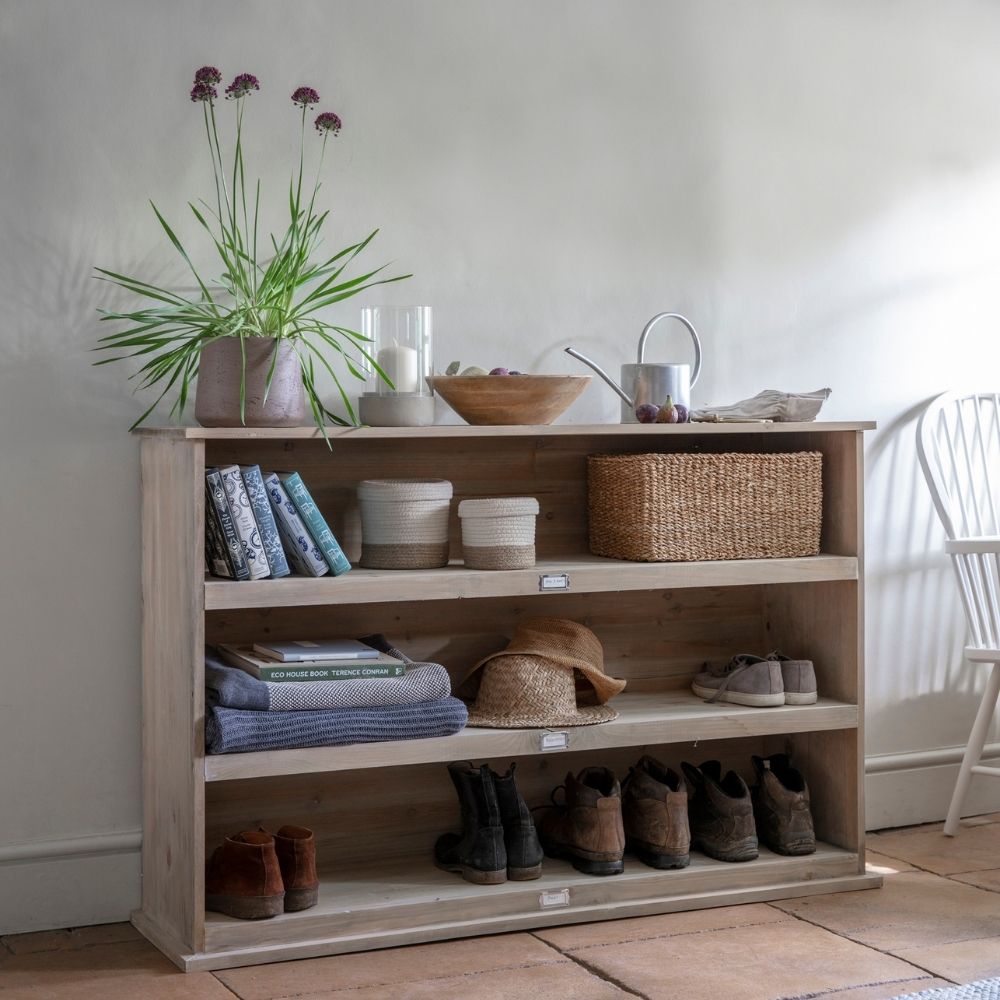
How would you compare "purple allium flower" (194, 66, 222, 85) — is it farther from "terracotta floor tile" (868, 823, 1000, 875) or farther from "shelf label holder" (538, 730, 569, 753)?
"terracotta floor tile" (868, 823, 1000, 875)

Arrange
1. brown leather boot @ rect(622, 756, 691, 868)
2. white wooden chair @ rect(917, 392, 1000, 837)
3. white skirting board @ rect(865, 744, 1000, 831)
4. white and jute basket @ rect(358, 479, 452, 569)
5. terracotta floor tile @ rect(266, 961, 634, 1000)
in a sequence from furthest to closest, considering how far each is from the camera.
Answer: white skirting board @ rect(865, 744, 1000, 831)
white wooden chair @ rect(917, 392, 1000, 837)
brown leather boot @ rect(622, 756, 691, 868)
white and jute basket @ rect(358, 479, 452, 569)
terracotta floor tile @ rect(266, 961, 634, 1000)

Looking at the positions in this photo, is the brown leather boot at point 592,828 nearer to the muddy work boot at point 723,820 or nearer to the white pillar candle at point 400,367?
the muddy work boot at point 723,820

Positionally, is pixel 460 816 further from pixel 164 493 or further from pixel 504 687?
pixel 164 493

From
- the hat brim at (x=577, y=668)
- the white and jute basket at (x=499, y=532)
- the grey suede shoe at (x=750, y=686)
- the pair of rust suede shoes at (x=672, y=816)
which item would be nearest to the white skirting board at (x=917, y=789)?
the pair of rust suede shoes at (x=672, y=816)

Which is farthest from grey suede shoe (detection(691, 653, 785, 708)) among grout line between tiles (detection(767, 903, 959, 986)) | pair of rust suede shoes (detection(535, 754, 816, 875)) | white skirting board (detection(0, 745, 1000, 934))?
white skirting board (detection(0, 745, 1000, 934))

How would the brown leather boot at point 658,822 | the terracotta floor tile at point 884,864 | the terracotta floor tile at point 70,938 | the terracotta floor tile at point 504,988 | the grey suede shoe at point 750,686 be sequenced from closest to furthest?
the terracotta floor tile at point 504,988
the terracotta floor tile at point 70,938
the brown leather boot at point 658,822
the grey suede shoe at point 750,686
the terracotta floor tile at point 884,864

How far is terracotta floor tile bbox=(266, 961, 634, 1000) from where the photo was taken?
2119 millimetres

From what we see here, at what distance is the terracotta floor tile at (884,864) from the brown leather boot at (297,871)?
3.88 ft

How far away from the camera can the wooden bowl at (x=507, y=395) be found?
8.10 feet

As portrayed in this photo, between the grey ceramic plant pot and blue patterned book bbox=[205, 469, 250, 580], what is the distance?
0.34ft

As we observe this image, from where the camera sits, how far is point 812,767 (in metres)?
2.85

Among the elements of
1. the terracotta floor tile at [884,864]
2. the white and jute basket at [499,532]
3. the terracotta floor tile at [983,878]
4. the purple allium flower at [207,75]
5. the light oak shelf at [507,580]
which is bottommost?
the terracotta floor tile at [884,864]

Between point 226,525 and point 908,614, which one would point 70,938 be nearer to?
point 226,525

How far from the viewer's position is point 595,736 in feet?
8.18
